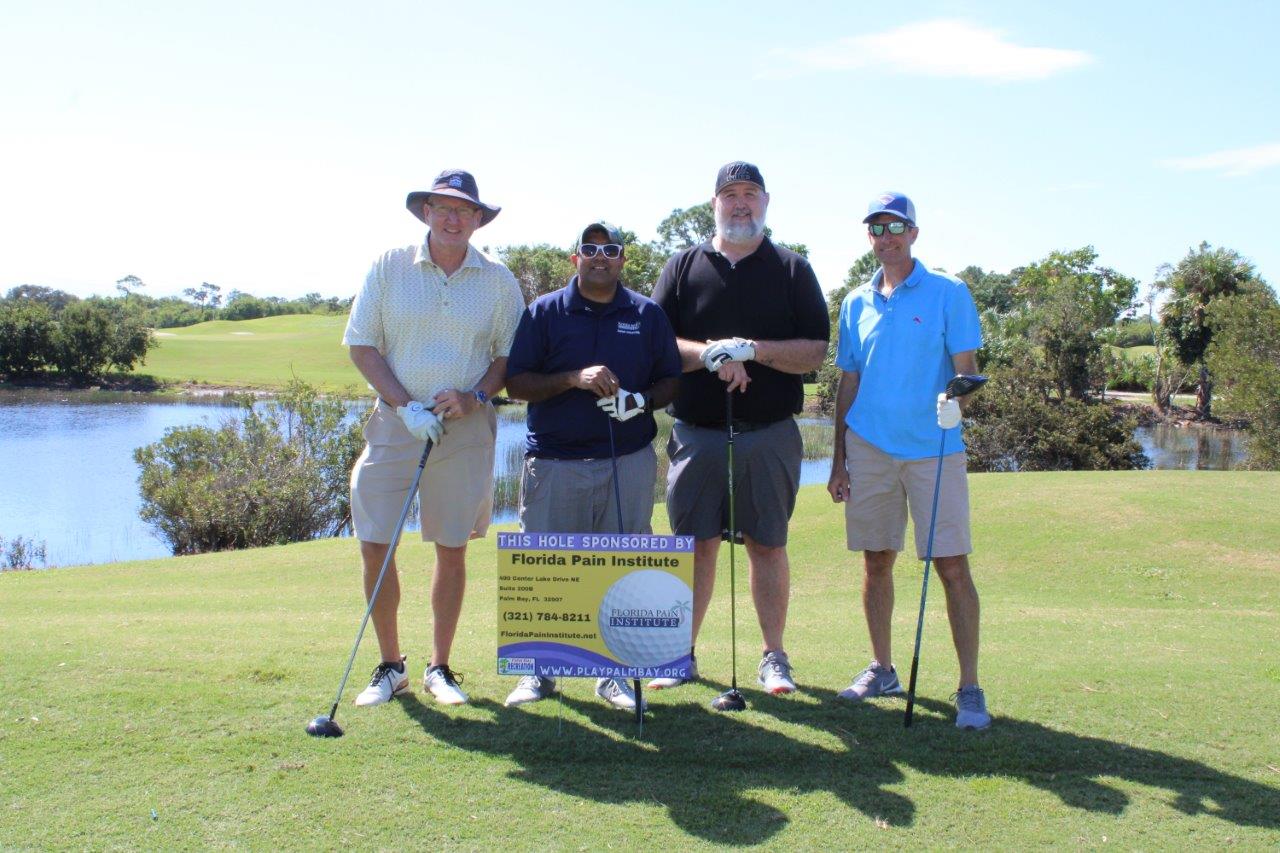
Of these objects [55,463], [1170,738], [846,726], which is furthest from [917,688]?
[55,463]

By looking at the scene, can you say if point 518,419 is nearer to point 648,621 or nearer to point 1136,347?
point 648,621

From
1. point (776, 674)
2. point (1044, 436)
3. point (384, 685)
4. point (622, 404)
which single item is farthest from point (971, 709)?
point (1044, 436)

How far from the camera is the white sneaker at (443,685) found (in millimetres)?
4738

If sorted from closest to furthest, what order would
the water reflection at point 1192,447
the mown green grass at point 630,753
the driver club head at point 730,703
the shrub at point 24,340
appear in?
the mown green grass at point 630,753
the driver club head at point 730,703
the water reflection at point 1192,447
the shrub at point 24,340

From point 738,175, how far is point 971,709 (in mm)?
2771

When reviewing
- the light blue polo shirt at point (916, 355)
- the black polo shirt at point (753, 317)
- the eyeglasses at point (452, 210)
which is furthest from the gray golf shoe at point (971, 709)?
the eyeglasses at point (452, 210)

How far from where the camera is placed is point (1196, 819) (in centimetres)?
370

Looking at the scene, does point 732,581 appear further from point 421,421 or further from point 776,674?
point 421,421

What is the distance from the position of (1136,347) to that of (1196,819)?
80.3 meters

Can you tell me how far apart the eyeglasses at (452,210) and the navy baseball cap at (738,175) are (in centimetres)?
126

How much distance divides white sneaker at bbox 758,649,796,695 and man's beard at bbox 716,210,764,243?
210 centimetres

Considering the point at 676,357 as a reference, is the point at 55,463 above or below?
below

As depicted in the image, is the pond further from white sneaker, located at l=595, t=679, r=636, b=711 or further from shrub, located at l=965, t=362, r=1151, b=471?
white sneaker, located at l=595, t=679, r=636, b=711

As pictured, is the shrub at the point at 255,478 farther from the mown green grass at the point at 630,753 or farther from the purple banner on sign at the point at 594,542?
the purple banner on sign at the point at 594,542
